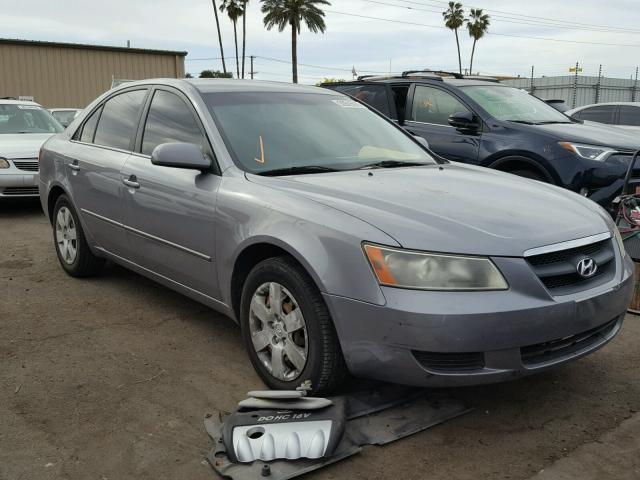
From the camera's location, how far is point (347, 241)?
281 cm

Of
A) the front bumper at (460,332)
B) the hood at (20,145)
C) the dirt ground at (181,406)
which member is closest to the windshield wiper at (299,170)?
the front bumper at (460,332)

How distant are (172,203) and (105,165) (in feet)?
3.43

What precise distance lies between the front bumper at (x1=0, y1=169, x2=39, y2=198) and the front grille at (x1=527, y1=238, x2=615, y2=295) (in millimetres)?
7381

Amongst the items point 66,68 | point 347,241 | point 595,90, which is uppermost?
point 66,68

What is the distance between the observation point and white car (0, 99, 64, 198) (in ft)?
28.2

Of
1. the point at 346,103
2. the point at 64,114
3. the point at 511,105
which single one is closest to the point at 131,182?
the point at 346,103

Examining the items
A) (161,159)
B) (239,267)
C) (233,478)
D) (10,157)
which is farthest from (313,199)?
(10,157)

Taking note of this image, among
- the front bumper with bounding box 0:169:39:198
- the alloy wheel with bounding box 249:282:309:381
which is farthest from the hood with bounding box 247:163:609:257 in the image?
the front bumper with bounding box 0:169:39:198

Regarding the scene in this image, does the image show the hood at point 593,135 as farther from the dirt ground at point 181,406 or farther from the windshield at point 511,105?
the dirt ground at point 181,406

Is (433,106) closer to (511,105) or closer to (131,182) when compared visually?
(511,105)

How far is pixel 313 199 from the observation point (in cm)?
311

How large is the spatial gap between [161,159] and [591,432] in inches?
99.1

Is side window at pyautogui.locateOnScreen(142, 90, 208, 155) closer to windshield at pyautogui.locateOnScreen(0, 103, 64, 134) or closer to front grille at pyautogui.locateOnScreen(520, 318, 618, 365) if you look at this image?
front grille at pyautogui.locateOnScreen(520, 318, 618, 365)

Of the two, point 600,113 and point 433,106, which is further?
point 600,113
